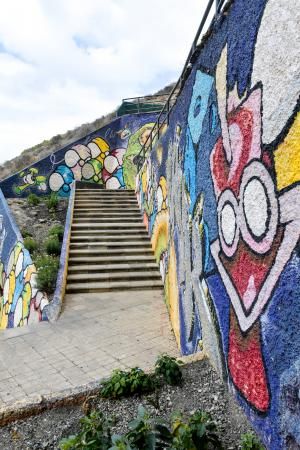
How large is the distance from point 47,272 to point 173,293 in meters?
2.90

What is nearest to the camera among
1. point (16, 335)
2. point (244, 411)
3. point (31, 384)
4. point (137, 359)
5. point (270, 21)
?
point (270, 21)

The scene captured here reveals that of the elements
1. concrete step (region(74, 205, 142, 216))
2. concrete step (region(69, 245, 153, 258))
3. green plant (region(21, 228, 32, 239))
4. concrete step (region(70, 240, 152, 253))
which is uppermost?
concrete step (region(74, 205, 142, 216))

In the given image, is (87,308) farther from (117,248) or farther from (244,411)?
(244,411)

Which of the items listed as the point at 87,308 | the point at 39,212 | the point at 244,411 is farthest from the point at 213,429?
the point at 39,212

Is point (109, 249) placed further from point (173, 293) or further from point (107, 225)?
point (173, 293)

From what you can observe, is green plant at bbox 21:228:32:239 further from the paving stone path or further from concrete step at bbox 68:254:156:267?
the paving stone path

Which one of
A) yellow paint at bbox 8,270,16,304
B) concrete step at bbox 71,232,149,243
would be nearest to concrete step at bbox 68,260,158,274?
concrete step at bbox 71,232,149,243

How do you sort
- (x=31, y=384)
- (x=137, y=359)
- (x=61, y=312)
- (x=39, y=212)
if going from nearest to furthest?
1. (x=31, y=384)
2. (x=137, y=359)
3. (x=61, y=312)
4. (x=39, y=212)

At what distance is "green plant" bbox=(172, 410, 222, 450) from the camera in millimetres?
2359

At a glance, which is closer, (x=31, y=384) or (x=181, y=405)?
(x=181, y=405)

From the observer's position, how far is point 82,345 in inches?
220

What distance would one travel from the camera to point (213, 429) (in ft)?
8.56

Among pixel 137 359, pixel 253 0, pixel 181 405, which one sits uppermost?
pixel 253 0

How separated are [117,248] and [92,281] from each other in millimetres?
1436
